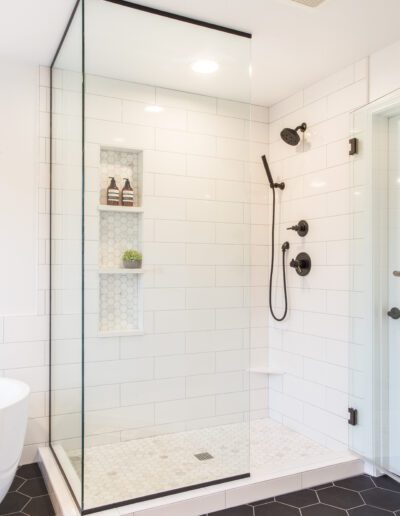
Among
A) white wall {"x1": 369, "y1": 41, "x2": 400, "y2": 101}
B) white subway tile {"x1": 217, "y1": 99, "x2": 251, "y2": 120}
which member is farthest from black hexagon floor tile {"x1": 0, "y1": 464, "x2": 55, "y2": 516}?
white wall {"x1": 369, "y1": 41, "x2": 400, "y2": 101}

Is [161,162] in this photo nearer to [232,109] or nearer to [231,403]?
[232,109]

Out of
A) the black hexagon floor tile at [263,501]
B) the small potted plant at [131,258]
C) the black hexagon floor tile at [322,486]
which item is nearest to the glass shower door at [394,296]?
the black hexagon floor tile at [322,486]

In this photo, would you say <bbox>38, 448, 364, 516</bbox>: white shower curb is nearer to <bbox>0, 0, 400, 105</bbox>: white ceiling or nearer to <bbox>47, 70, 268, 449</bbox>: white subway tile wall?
<bbox>47, 70, 268, 449</bbox>: white subway tile wall

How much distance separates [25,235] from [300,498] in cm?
222

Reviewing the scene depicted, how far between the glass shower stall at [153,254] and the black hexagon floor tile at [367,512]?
57 centimetres

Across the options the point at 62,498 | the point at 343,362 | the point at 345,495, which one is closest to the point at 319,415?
the point at 343,362

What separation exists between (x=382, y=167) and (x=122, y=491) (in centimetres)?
226

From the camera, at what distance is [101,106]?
7.03 feet

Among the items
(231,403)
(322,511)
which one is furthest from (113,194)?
(322,511)

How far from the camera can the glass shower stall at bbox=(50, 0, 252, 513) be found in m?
2.16

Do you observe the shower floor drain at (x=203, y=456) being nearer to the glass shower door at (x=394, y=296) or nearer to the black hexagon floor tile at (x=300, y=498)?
the black hexagon floor tile at (x=300, y=498)

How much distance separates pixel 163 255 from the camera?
7.53 ft

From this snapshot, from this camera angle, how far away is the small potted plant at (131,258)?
2.21m

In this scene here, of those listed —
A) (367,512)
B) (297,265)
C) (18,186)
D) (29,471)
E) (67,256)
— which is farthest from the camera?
(297,265)
